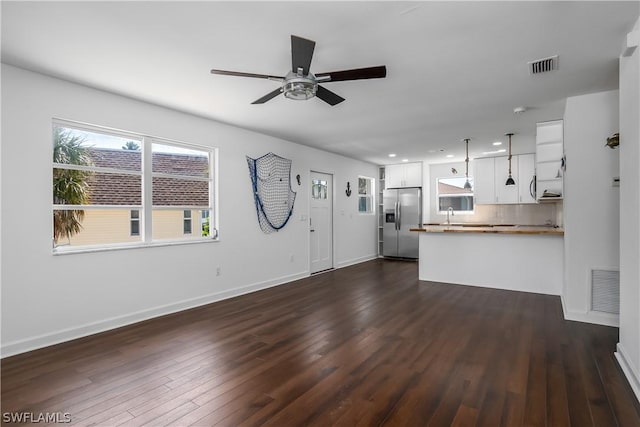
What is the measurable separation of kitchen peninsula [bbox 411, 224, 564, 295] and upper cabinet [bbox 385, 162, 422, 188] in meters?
2.72

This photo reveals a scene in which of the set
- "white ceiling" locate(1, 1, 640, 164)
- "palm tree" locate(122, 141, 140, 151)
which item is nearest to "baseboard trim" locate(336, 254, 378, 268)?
"white ceiling" locate(1, 1, 640, 164)

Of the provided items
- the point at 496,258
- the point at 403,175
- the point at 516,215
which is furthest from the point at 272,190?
the point at 516,215

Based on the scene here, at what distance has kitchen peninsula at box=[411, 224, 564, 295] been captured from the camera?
4.74m

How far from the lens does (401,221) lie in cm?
813

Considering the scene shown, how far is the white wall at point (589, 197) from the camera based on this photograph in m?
3.39

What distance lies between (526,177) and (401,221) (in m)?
2.83

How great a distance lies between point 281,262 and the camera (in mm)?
5594

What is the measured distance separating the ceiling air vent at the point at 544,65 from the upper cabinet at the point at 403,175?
5.28 m

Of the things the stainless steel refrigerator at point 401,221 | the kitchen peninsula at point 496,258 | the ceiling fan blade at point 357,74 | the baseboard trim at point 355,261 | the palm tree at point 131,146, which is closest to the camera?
the ceiling fan blade at point 357,74

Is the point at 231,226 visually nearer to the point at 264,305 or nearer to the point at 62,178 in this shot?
the point at 264,305

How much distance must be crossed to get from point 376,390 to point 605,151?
343 centimetres

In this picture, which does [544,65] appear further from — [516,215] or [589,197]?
[516,215]

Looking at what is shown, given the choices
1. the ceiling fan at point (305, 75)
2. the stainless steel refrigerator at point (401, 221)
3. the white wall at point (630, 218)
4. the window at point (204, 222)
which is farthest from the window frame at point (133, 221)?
the stainless steel refrigerator at point (401, 221)

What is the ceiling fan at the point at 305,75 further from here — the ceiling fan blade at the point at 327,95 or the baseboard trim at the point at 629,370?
the baseboard trim at the point at 629,370
